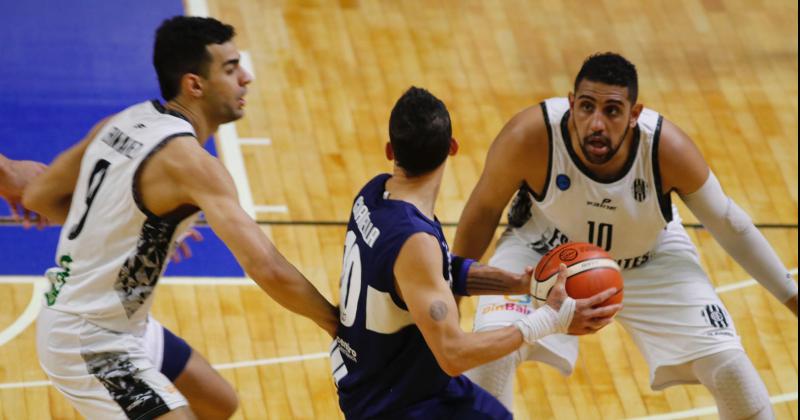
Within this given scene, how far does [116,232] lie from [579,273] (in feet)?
5.51

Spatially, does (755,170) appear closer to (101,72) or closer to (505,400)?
(505,400)

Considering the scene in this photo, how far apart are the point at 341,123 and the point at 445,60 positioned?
126cm

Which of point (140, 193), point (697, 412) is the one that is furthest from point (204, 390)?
point (697, 412)

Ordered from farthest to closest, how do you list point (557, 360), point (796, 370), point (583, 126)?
point (796, 370) < point (557, 360) < point (583, 126)

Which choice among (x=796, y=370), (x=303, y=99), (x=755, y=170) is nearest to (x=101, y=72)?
(x=303, y=99)

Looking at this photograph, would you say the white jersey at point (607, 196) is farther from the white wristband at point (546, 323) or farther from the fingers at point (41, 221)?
the fingers at point (41, 221)

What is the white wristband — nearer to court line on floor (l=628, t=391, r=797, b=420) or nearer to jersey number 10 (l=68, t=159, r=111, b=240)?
jersey number 10 (l=68, t=159, r=111, b=240)

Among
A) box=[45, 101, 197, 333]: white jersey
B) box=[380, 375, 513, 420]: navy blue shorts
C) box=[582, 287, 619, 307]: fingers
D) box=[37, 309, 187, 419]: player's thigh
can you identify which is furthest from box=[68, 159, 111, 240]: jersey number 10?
box=[582, 287, 619, 307]: fingers

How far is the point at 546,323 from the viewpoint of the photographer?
4660mm

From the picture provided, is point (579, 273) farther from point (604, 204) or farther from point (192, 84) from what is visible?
point (192, 84)

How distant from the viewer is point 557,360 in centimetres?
601

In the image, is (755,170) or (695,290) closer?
(695,290)

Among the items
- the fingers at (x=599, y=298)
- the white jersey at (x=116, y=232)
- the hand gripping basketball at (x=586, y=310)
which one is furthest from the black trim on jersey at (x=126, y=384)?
the fingers at (x=599, y=298)

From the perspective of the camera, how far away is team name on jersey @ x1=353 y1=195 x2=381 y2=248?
4.68m
